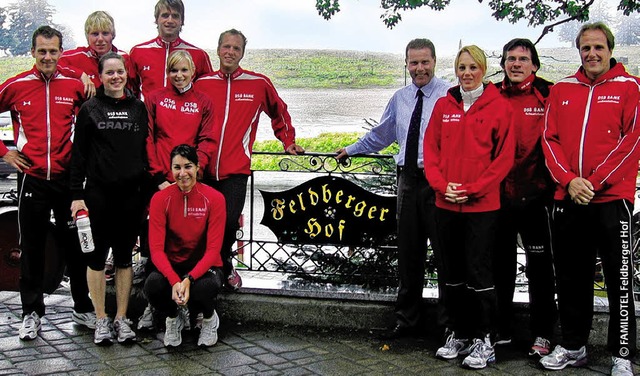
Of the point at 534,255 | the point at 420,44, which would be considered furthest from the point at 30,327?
the point at 534,255

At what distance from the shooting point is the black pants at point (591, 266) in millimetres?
4395

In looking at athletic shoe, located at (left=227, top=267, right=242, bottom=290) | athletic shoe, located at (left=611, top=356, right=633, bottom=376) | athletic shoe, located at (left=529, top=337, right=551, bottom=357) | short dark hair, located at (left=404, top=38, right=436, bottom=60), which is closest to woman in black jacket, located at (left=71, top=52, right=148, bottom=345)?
athletic shoe, located at (left=227, top=267, right=242, bottom=290)

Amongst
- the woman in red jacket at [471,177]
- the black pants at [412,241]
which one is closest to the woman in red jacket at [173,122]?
the black pants at [412,241]

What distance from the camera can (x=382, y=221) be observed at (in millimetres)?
5656

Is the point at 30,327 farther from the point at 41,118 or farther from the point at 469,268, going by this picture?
the point at 469,268

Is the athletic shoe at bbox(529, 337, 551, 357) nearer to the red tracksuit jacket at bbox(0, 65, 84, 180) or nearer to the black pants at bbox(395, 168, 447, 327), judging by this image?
the black pants at bbox(395, 168, 447, 327)

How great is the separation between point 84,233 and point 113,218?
249 millimetres

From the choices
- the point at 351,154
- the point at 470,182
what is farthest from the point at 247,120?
the point at 470,182

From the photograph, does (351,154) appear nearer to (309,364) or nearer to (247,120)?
(247,120)

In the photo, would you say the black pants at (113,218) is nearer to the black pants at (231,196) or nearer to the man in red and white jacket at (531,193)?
the black pants at (231,196)

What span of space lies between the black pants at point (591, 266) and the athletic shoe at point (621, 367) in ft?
0.09

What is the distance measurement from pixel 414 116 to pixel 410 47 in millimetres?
442

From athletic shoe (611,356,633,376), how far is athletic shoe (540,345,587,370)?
216mm

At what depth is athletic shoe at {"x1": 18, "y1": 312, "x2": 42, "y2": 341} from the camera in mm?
5129
